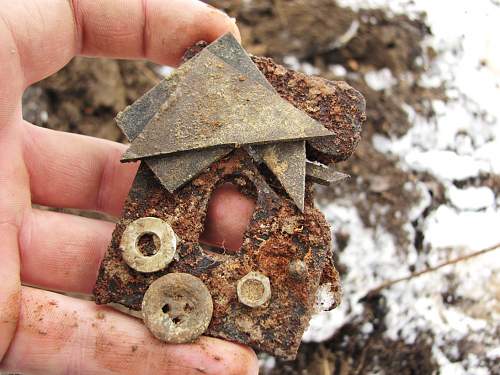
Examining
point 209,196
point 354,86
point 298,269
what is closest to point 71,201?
point 209,196

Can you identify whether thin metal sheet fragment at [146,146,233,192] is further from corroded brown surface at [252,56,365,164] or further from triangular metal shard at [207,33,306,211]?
corroded brown surface at [252,56,365,164]

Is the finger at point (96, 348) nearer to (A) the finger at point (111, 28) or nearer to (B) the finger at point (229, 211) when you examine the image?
(B) the finger at point (229, 211)

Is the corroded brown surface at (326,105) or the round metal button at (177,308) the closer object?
the round metal button at (177,308)

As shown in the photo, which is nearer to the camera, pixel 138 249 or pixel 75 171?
pixel 138 249

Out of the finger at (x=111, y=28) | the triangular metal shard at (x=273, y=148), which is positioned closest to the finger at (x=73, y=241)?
the triangular metal shard at (x=273, y=148)

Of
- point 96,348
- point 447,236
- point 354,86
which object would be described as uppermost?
point 354,86

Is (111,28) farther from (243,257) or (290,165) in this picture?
(243,257)

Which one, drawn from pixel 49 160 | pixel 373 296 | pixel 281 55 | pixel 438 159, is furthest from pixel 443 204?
pixel 49 160
